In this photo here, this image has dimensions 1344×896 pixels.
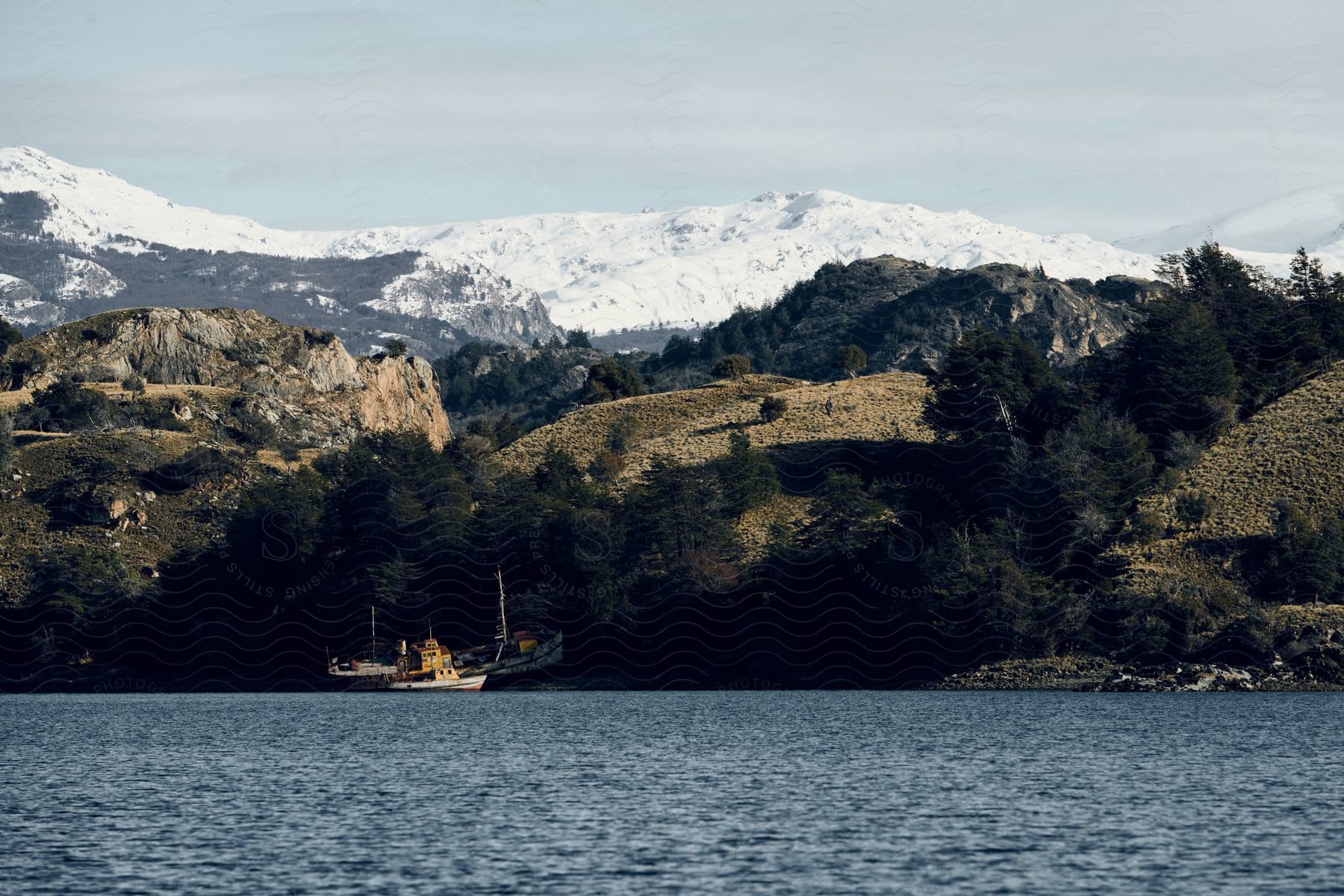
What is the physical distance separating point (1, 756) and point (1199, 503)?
81111 millimetres

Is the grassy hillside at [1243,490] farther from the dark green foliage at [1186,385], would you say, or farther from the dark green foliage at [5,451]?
the dark green foliage at [5,451]

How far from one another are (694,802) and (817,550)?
64.8m

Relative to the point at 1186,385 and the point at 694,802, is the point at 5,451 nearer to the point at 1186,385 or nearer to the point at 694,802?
the point at 1186,385

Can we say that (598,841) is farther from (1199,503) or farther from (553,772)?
(1199,503)

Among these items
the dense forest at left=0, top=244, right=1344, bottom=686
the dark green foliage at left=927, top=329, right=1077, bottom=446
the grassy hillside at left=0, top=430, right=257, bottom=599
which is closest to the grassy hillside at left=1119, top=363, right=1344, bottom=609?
the dense forest at left=0, top=244, right=1344, bottom=686

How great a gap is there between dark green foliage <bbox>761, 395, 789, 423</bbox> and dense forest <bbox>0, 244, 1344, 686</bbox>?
15.3 m

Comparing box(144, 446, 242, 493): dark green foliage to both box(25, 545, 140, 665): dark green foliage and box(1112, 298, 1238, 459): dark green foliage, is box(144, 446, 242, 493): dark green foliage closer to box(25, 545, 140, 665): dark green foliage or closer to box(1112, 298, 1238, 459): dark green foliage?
box(25, 545, 140, 665): dark green foliage

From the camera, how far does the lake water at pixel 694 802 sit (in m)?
39.0

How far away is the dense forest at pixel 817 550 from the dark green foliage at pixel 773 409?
1527 centimetres

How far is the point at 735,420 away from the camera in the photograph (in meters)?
169

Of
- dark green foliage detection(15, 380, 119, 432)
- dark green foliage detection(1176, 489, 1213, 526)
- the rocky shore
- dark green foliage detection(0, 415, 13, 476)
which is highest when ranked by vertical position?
dark green foliage detection(15, 380, 119, 432)

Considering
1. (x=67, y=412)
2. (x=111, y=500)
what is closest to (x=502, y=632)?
(x=111, y=500)

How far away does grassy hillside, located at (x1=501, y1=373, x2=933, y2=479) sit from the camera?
513 ft

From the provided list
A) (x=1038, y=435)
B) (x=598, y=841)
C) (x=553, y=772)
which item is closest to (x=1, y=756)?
(x=553, y=772)
